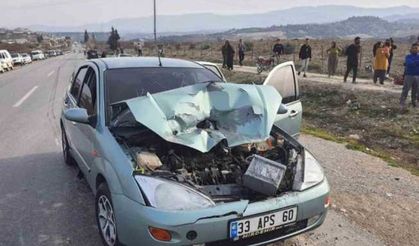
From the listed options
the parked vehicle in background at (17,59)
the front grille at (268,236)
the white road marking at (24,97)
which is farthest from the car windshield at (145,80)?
the parked vehicle in background at (17,59)

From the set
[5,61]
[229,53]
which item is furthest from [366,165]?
[5,61]

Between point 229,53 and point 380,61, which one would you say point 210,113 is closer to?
point 380,61

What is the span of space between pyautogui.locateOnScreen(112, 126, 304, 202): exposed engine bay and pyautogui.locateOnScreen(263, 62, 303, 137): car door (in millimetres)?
1178

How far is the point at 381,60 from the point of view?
16.2 m

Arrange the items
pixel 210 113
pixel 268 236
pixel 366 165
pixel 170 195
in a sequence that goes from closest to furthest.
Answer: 1. pixel 170 195
2. pixel 268 236
3. pixel 210 113
4. pixel 366 165

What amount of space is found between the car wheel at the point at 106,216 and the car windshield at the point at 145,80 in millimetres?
1065

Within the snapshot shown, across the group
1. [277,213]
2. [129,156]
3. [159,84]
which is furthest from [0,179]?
[277,213]

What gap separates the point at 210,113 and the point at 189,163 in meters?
0.68

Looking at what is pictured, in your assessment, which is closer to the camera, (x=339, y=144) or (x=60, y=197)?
(x=60, y=197)

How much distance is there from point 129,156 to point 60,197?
75.4 inches

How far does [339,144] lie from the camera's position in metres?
8.41

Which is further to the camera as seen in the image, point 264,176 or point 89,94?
point 89,94

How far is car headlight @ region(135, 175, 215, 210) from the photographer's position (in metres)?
3.15

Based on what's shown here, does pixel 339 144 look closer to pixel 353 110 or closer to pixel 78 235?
pixel 353 110
